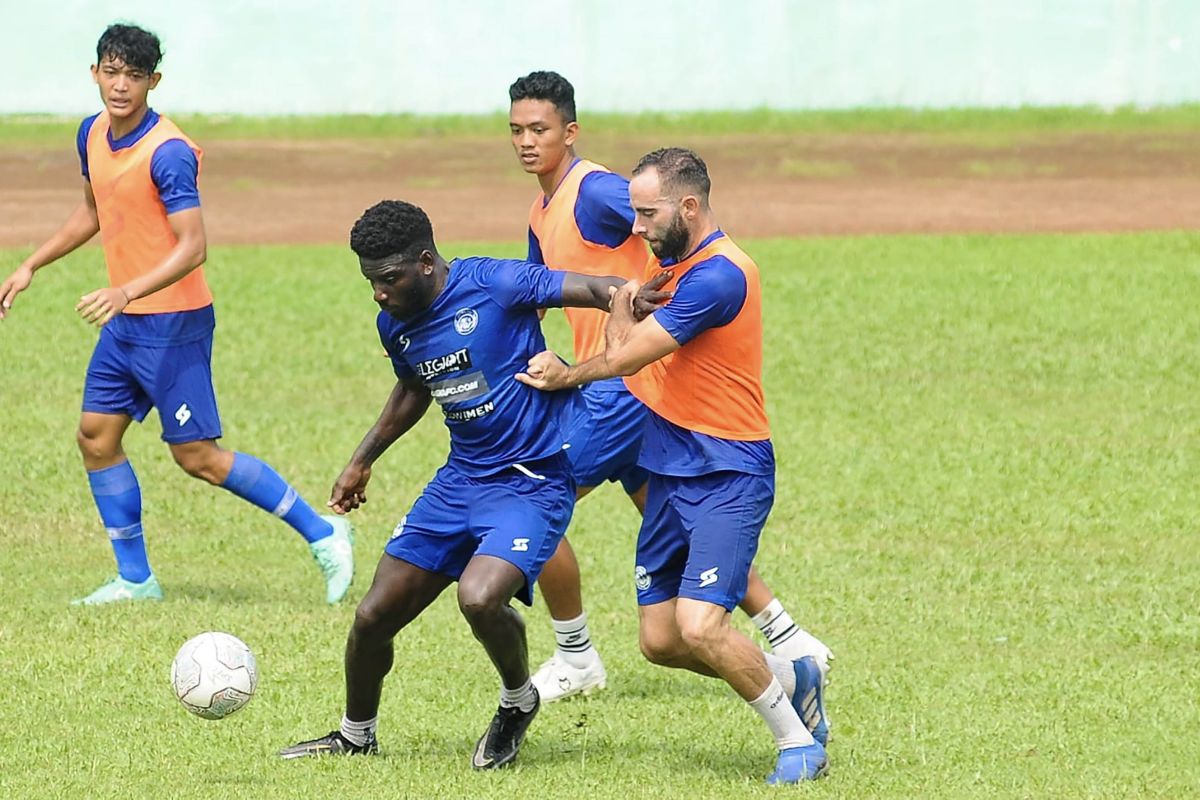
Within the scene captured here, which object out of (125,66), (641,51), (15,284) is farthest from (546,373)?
(641,51)

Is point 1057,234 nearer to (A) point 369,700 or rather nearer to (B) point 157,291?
(B) point 157,291

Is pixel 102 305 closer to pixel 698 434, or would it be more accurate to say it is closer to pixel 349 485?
pixel 349 485

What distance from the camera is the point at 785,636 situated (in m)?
8.66

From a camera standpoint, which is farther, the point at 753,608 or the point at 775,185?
the point at 775,185

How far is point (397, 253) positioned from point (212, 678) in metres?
1.67

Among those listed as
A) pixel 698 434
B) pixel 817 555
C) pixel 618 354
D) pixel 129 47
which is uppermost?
pixel 129 47

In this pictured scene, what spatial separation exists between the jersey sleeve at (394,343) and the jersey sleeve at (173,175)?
8.61 ft

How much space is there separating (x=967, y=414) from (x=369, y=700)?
8.10 metres

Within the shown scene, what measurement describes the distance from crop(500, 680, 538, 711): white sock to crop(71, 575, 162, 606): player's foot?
3357 mm

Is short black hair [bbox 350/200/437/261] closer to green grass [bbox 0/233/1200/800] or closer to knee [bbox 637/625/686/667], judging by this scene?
knee [bbox 637/625/686/667]

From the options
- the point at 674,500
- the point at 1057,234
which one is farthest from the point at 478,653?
the point at 1057,234

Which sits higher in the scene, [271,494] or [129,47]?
[129,47]

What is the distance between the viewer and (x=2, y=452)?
13812 mm

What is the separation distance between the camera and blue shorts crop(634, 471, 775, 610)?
7.23 m
